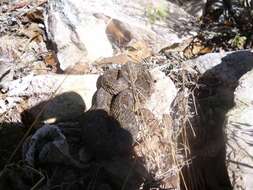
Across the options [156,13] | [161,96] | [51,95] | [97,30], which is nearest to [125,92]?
[161,96]

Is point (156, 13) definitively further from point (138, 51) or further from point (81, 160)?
point (81, 160)

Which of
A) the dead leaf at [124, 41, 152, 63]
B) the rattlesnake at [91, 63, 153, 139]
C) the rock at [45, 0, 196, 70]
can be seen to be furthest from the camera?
the rock at [45, 0, 196, 70]

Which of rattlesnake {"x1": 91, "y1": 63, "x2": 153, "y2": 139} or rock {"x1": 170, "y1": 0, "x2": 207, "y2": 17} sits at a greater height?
rock {"x1": 170, "y1": 0, "x2": 207, "y2": 17}

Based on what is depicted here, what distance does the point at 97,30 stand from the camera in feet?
18.2

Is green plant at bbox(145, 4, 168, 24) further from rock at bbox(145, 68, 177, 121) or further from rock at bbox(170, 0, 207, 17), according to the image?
rock at bbox(145, 68, 177, 121)

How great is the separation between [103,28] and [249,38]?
1.63 metres

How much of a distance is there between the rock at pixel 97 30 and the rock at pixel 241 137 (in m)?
1.98

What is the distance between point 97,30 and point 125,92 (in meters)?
1.51

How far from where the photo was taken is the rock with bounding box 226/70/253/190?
3.07 metres

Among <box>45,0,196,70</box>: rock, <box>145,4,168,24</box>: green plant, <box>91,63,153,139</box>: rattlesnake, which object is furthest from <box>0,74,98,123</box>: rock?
<box>145,4,168,24</box>: green plant

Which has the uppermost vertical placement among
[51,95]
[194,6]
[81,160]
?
[194,6]

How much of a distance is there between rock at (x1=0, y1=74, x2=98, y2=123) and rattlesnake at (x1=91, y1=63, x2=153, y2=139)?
0.25 meters

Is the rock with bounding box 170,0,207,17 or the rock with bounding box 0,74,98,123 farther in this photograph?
the rock with bounding box 170,0,207,17

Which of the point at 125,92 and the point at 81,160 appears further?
the point at 125,92
